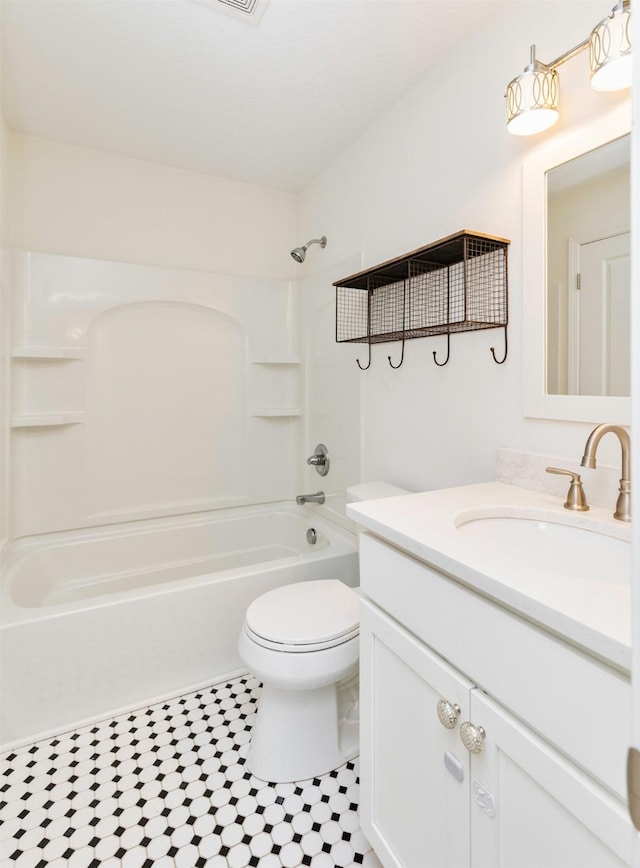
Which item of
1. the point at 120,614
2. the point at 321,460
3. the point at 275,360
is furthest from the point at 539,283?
the point at 120,614

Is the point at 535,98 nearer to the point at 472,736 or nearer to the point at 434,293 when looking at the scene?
the point at 434,293

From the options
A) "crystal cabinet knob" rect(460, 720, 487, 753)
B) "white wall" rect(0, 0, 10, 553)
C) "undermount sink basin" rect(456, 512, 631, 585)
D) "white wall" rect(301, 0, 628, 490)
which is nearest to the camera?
"crystal cabinet knob" rect(460, 720, 487, 753)

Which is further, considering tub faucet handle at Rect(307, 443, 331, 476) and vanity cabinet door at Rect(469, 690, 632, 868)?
tub faucet handle at Rect(307, 443, 331, 476)

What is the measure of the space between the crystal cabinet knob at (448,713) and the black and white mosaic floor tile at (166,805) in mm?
682

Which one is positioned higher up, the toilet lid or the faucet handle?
the faucet handle

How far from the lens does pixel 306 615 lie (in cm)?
142

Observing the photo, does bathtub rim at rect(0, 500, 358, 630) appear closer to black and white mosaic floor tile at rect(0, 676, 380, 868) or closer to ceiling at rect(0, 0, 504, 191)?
black and white mosaic floor tile at rect(0, 676, 380, 868)

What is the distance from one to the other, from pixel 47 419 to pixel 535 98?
2.25 meters

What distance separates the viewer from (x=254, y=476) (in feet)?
8.86

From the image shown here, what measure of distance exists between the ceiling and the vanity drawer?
5.47 feet

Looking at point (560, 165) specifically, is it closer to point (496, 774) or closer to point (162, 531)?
point (496, 774)

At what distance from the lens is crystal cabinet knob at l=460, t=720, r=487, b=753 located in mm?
708

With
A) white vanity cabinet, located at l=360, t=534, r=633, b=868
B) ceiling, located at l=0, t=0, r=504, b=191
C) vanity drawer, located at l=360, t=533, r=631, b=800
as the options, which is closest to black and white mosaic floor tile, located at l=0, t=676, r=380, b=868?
white vanity cabinet, located at l=360, t=534, r=633, b=868

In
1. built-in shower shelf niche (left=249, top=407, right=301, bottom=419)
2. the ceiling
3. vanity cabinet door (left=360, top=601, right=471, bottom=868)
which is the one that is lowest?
vanity cabinet door (left=360, top=601, right=471, bottom=868)
